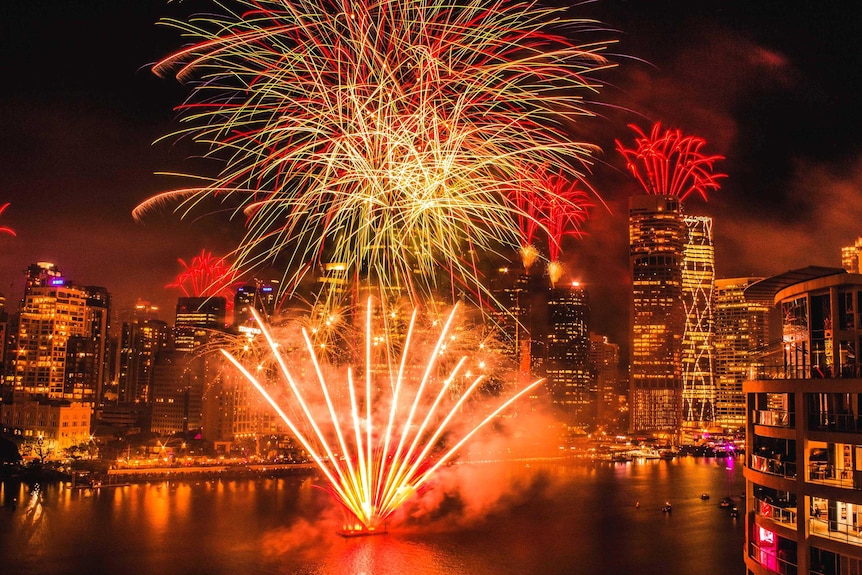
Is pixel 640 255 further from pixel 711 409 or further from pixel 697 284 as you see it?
pixel 711 409

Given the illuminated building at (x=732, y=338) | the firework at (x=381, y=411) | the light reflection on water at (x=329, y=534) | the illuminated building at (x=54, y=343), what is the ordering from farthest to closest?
the illuminated building at (x=732, y=338), the illuminated building at (x=54, y=343), the light reflection on water at (x=329, y=534), the firework at (x=381, y=411)

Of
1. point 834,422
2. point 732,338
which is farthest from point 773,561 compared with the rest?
point 732,338

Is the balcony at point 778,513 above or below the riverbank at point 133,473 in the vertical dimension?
above

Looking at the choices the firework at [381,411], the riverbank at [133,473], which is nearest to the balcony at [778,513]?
the firework at [381,411]

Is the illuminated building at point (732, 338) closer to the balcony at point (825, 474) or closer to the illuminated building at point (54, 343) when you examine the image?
the illuminated building at point (54, 343)

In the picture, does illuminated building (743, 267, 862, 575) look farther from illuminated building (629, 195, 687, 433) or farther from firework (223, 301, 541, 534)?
illuminated building (629, 195, 687, 433)

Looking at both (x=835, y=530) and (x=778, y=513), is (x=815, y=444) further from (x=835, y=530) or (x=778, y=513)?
(x=778, y=513)

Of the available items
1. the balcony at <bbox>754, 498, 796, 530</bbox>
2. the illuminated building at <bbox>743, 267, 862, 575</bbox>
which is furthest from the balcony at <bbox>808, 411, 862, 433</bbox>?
the balcony at <bbox>754, 498, 796, 530</bbox>
